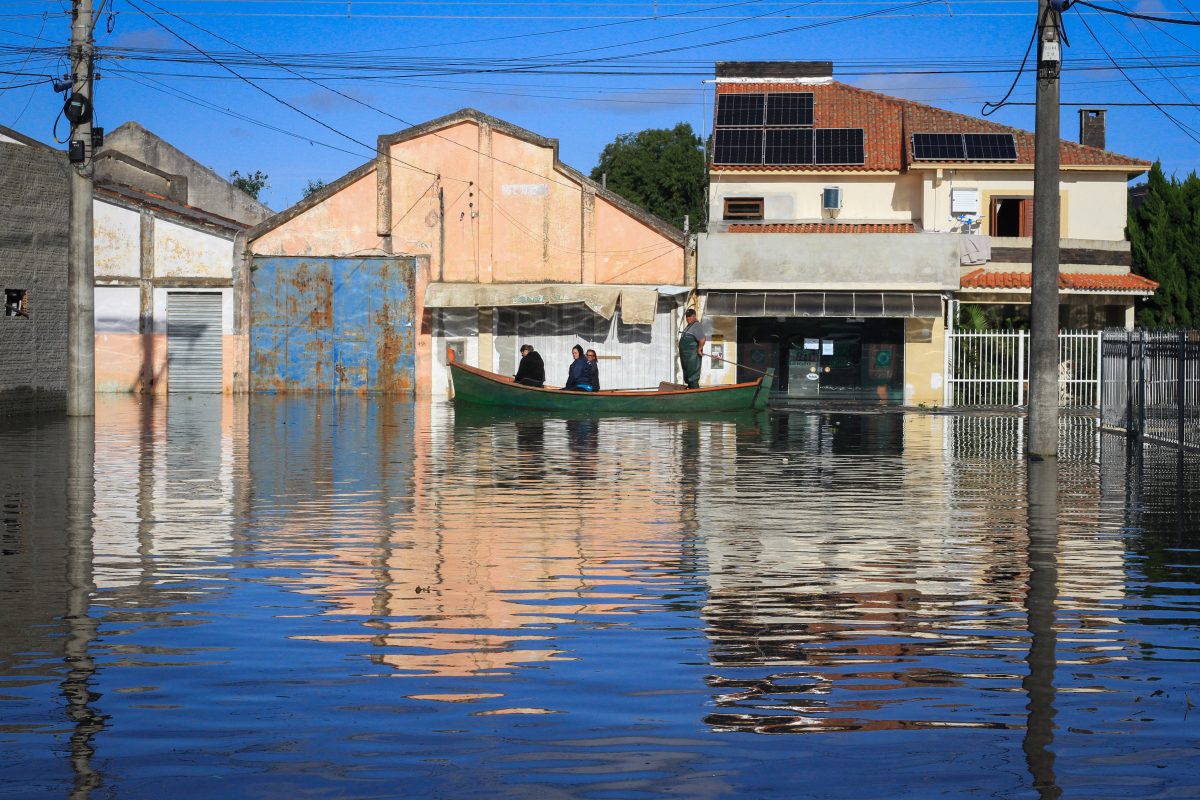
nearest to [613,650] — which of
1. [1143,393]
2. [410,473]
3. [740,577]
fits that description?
[740,577]

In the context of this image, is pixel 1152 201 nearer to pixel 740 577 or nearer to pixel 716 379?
pixel 716 379

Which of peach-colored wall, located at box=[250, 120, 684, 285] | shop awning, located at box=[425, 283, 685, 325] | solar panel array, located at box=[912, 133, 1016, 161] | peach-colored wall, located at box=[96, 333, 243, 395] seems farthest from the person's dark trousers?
peach-colored wall, located at box=[96, 333, 243, 395]

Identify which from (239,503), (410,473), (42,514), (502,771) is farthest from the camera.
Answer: (410,473)

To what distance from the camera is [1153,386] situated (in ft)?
74.7

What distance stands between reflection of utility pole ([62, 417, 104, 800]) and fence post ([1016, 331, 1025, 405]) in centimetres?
2592

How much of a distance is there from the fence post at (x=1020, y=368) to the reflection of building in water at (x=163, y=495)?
739 inches

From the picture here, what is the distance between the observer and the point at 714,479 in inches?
669

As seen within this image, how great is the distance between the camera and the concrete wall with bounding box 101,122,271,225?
168ft

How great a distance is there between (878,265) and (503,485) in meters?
24.9

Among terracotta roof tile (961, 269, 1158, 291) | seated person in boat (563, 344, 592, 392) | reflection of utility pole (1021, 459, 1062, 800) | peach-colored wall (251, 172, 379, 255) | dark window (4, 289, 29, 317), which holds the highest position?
peach-colored wall (251, 172, 379, 255)

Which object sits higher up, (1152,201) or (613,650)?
(1152,201)

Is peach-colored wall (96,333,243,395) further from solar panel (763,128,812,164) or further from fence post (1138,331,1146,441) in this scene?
fence post (1138,331,1146,441)

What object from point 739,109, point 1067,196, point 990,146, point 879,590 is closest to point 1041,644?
point 879,590

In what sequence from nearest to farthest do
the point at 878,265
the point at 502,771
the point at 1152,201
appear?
1. the point at 502,771
2. the point at 878,265
3. the point at 1152,201
